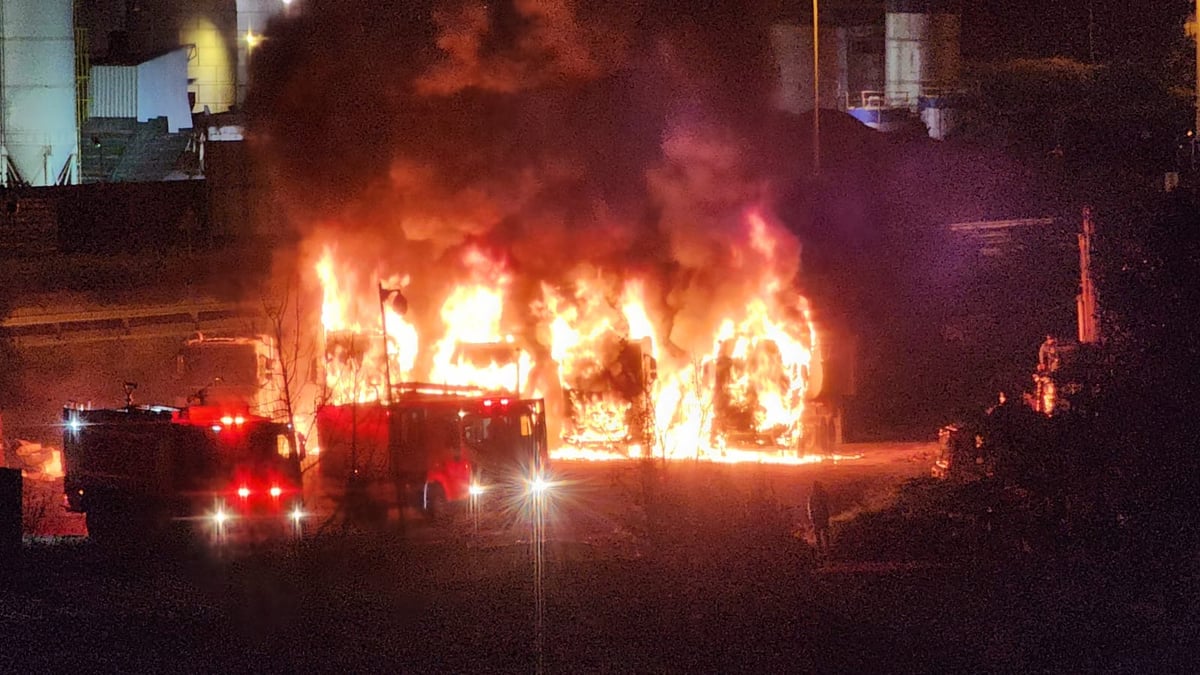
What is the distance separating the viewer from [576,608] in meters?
12.3

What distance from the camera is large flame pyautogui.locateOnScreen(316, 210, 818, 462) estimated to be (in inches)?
1065

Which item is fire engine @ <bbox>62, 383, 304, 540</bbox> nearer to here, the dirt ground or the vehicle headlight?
the dirt ground

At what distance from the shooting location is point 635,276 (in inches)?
1161

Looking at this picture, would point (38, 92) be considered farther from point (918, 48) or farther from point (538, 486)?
point (538, 486)

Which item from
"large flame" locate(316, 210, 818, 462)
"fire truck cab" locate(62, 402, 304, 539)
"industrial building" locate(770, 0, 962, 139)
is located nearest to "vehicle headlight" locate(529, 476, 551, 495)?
"fire truck cab" locate(62, 402, 304, 539)

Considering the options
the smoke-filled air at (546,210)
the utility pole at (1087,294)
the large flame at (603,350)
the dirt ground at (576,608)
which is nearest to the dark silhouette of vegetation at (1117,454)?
the dirt ground at (576,608)

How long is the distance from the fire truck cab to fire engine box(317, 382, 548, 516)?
0.94m

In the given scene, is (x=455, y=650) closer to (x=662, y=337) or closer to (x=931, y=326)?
(x=662, y=337)

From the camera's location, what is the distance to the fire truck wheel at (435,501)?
17.7 meters

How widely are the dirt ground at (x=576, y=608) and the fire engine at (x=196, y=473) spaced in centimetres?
81

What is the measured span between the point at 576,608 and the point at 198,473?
20.5 ft

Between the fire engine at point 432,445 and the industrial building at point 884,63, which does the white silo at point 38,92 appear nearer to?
the industrial building at point 884,63

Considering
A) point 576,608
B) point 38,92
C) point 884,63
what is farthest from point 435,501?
point 884,63

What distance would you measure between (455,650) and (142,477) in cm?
732
